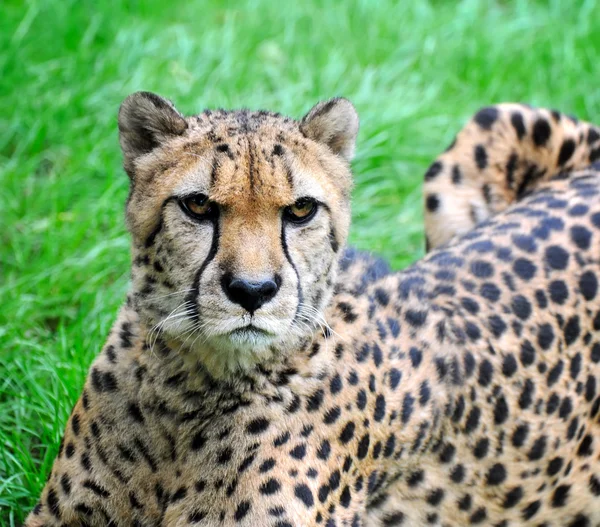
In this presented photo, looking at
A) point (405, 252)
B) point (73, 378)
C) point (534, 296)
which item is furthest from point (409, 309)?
point (405, 252)

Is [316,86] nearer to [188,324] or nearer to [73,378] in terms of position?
[73,378]

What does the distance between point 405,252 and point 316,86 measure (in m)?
1.29

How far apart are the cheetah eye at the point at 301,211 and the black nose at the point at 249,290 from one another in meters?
0.20

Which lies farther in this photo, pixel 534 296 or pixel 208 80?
pixel 208 80

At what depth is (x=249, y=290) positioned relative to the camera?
238 cm

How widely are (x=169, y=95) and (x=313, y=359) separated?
2.91 m

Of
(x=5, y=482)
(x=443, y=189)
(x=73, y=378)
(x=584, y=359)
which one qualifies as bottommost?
(x=5, y=482)

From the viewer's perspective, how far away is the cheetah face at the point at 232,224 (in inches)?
96.7

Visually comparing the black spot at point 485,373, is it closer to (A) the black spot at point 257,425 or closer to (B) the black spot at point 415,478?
(B) the black spot at point 415,478

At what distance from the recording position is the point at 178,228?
2547 millimetres

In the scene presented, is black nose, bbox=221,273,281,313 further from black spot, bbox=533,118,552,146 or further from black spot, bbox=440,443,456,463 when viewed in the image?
black spot, bbox=533,118,552,146

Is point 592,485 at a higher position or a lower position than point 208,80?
lower

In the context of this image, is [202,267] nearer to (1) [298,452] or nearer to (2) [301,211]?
(2) [301,211]

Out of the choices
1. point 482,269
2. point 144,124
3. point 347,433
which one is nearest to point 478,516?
point 347,433
